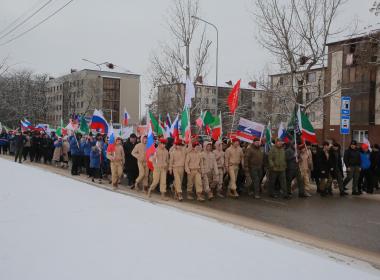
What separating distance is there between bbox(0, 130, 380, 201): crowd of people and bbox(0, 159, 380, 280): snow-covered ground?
120 inches

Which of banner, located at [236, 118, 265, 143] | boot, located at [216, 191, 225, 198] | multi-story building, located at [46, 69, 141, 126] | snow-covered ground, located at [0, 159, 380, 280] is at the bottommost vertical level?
boot, located at [216, 191, 225, 198]

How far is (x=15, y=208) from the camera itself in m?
8.41

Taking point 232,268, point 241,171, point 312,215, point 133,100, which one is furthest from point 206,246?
point 133,100

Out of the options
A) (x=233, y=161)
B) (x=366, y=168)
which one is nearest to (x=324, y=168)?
(x=366, y=168)

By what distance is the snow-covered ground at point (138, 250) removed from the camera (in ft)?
16.3

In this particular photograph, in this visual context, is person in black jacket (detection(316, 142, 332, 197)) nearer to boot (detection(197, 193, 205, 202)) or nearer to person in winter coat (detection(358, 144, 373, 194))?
person in winter coat (detection(358, 144, 373, 194))

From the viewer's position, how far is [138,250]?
18.8 ft

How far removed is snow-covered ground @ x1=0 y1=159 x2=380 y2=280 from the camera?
4.97 m

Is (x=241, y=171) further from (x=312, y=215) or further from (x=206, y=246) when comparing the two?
(x=206, y=246)

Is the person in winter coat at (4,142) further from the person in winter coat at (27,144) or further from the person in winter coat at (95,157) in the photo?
the person in winter coat at (95,157)

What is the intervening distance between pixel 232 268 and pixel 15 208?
5.31 metres

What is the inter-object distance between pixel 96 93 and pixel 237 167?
5731 centimetres

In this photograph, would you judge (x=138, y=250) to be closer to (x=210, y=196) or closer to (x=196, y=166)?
(x=196, y=166)

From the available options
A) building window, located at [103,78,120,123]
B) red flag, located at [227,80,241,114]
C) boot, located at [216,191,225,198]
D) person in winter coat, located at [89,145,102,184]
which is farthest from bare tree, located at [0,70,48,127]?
boot, located at [216,191,225,198]
